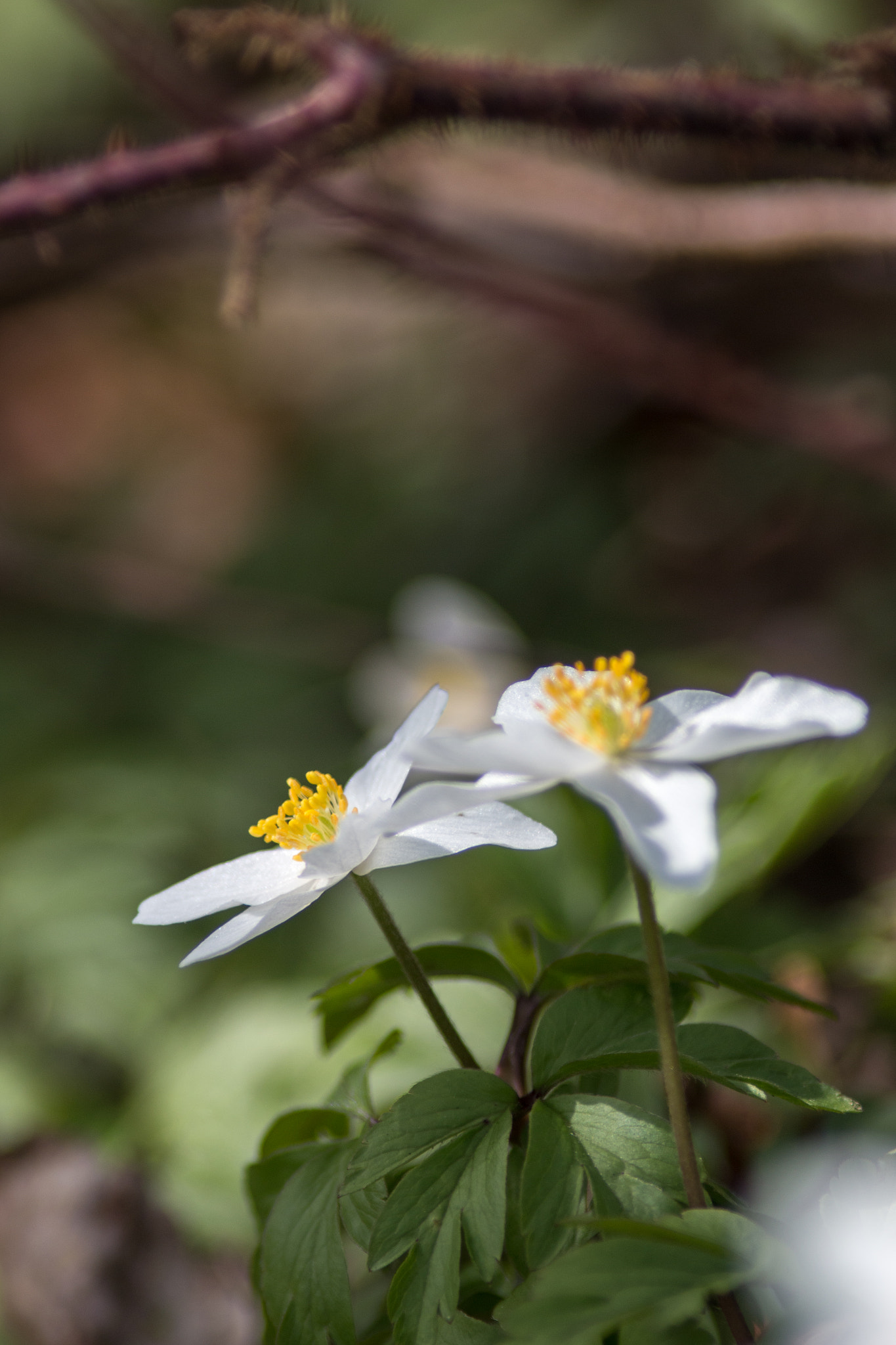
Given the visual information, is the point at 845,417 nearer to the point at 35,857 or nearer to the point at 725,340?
the point at 725,340

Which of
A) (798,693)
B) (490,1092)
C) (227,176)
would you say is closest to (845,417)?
(227,176)

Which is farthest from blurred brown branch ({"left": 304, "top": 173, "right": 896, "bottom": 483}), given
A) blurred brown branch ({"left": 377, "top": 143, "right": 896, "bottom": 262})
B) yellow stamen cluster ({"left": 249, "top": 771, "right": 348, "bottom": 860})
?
yellow stamen cluster ({"left": 249, "top": 771, "right": 348, "bottom": 860})

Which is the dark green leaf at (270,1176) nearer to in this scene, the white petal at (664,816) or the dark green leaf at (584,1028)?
the dark green leaf at (584,1028)

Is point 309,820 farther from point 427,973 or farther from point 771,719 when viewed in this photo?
point 771,719

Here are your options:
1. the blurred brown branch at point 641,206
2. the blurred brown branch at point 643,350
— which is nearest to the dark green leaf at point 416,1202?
the blurred brown branch at point 641,206

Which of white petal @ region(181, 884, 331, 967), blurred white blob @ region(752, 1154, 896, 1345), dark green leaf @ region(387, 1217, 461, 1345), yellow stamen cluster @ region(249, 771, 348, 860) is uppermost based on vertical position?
yellow stamen cluster @ region(249, 771, 348, 860)

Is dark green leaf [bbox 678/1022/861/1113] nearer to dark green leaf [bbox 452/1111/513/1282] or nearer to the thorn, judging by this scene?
dark green leaf [bbox 452/1111/513/1282]
